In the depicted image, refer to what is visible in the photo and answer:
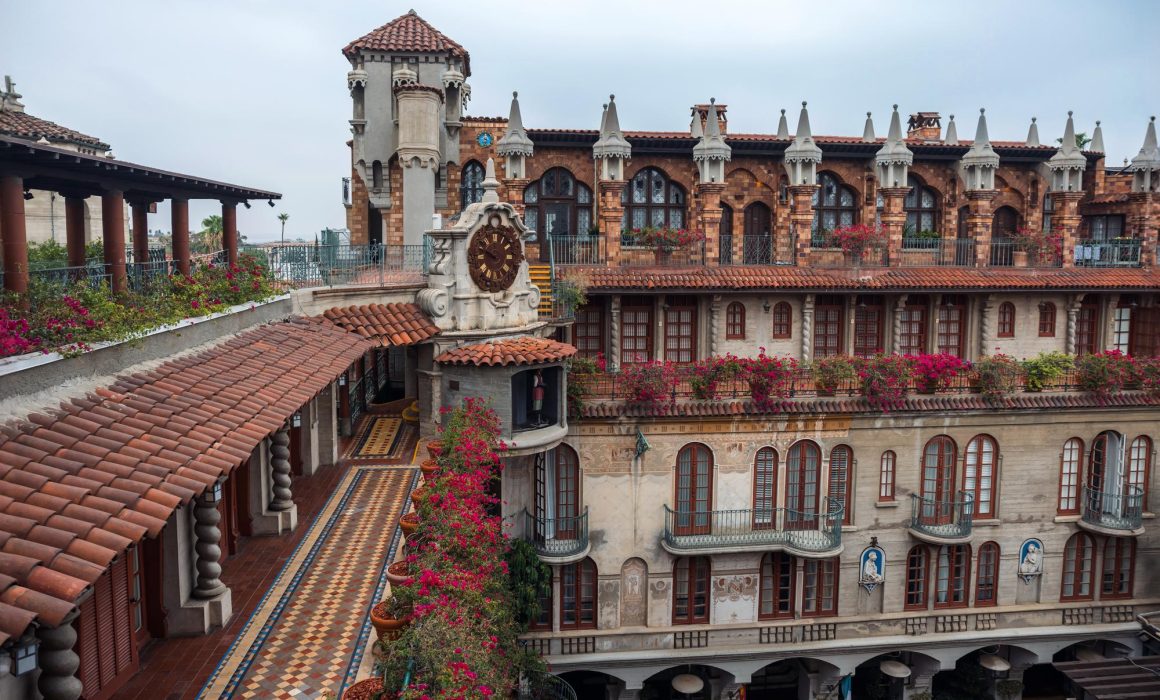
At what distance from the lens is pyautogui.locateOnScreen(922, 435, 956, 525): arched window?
25.1 m

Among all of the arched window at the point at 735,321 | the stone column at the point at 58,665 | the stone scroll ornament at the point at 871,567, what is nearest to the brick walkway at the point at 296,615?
the stone column at the point at 58,665

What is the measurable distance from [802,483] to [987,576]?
7.57 m

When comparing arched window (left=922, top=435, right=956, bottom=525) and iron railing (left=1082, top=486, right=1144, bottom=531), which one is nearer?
arched window (left=922, top=435, right=956, bottom=525)

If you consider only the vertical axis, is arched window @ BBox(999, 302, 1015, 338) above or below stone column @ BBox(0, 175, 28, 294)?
below

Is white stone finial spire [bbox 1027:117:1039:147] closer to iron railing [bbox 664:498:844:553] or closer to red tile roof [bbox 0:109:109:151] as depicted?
iron railing [bbox 664:498:844:553]

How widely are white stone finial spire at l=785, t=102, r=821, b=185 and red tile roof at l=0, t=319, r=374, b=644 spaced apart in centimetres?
2159

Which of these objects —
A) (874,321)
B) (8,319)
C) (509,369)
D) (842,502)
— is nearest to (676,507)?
(842,502)

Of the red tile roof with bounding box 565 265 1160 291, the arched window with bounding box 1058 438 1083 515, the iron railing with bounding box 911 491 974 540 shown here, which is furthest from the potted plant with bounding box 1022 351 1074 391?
the red tile roof with bounding box 565 265 1160 291

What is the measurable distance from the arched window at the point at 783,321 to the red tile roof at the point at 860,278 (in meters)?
1.52

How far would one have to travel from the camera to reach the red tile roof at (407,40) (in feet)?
88.9

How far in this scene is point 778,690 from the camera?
26688 millimetres

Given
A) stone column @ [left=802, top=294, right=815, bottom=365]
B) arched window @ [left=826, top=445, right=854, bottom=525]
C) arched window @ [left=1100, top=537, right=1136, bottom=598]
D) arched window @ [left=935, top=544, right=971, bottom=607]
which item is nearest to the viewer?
arched window @ [left=826, top=445, right=854, bottom=525]

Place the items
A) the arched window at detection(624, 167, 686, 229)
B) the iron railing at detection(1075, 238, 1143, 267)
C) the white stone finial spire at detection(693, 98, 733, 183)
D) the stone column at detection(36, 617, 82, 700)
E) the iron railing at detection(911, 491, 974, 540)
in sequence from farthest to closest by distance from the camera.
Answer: the iron railing at detection(1075, 238, 1143, 267), the arched window at detection(624, 167, 686, 229), the white stone finial spire at detection(693, 98, 733, 183), the iron railing at detection(911, 491, 974, 540), the stone column at detection(36, 617, 82, 700)

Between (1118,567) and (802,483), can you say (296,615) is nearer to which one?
(802,483)
